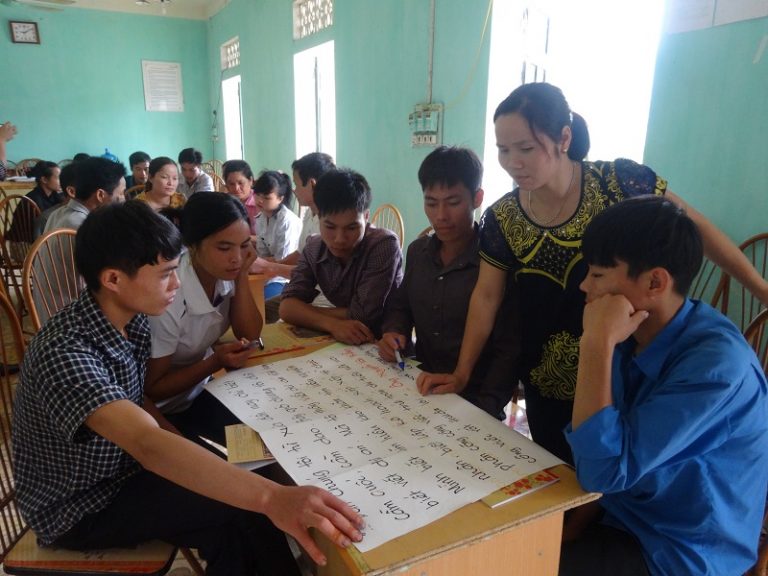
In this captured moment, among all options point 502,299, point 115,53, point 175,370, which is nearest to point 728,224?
point 502,299

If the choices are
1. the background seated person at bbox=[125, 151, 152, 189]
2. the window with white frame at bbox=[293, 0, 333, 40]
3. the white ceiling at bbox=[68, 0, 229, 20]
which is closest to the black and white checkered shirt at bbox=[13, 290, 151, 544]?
the window with white frame at bbox=[293, 0, 333, 40]

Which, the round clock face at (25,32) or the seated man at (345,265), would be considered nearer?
the seated man at (345,265)

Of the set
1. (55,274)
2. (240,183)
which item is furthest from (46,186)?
(55,274)

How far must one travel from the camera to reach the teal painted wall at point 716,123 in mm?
1624

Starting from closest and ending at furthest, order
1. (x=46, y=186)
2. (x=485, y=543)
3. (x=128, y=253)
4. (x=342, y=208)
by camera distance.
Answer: (x=485, y=543)
(x=128, y=253)
(x=342, y=208)
(x=46, y=186)

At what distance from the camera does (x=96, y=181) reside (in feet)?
7.79

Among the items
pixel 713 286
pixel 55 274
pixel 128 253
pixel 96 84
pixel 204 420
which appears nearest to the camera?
pixel 128 253

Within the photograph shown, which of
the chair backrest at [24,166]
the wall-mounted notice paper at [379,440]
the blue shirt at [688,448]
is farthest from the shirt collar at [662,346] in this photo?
the chair backrest at [24,166]

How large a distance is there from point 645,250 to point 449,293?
24.3 inches

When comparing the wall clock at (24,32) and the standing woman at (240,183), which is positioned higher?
the wall clock at (24,32)

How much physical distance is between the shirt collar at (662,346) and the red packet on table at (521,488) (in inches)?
9.5

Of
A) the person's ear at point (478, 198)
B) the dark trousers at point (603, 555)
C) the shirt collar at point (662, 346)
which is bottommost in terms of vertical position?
the dark trousers at point (603, 555)

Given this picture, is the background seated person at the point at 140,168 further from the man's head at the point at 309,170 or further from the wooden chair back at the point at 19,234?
the man's head at the point at 309,170

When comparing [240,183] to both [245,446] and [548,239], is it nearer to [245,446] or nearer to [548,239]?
[548,239]
